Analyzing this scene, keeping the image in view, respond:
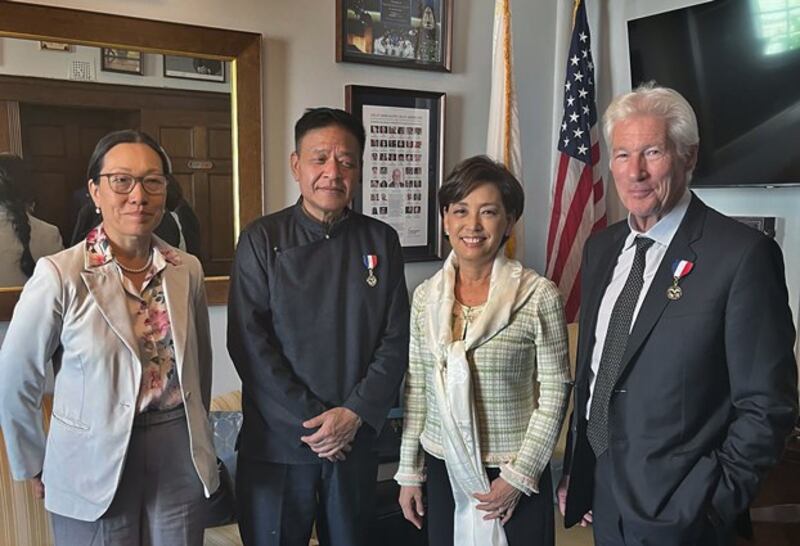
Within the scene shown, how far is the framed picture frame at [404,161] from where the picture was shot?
2.78m

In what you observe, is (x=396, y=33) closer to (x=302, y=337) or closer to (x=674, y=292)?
(x=302, y=337)

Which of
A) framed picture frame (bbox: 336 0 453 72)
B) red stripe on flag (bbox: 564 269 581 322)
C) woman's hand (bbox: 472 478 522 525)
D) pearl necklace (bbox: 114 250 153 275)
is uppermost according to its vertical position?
framed picture frame (bbox: 336 0 453 72)

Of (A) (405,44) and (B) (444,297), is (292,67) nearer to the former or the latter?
(A) (405,44)

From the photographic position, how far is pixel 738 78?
2480 millimetres

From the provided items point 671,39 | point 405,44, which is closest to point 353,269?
point 405,44

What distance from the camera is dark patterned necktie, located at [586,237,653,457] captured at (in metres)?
1.33

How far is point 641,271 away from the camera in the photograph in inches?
52.9

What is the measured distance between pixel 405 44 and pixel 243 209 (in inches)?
40.7

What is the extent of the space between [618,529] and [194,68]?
6.56 feet

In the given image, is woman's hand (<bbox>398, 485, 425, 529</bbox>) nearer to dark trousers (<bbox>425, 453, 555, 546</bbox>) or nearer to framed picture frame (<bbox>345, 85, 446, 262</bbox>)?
dark trousers (<bbox>425, 453, 555, 546</bbox>)

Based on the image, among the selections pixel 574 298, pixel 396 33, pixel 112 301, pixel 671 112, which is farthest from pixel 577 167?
pixel 112 301

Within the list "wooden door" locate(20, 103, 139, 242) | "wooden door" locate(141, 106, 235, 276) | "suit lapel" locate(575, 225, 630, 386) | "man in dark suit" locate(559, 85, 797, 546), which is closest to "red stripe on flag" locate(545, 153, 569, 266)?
"wooden door" locate(141, 106, 235, 276)

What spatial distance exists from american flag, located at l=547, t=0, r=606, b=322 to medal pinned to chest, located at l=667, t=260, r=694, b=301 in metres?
1.90

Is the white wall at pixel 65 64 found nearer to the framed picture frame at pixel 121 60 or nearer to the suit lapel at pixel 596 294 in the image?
the framed picture frame at pixel 121 60
